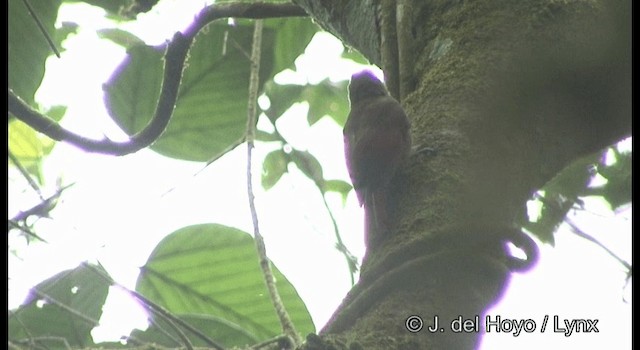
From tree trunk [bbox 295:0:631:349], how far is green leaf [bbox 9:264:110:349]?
81 cm

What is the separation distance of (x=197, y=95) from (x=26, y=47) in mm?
515

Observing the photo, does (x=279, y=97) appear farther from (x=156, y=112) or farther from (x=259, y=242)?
(x=259, y=242)

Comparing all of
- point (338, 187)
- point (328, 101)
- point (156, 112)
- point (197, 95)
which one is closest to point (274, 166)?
point (338, 187)

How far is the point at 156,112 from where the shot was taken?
6.61 ft

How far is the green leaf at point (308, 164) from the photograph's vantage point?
137 inches

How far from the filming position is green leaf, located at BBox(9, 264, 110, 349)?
194 cm

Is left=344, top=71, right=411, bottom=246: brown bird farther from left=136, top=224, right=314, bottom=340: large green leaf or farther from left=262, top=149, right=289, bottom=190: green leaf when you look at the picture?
left=262, top=149, right=289, bottom=190: green leaf

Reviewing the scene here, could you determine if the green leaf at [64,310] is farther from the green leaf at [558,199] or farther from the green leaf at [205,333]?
the green leaf at [558,199]

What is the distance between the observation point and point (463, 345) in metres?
1.19

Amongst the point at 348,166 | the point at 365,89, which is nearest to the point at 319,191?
the point at 365,89

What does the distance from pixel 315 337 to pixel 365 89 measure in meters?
1.63

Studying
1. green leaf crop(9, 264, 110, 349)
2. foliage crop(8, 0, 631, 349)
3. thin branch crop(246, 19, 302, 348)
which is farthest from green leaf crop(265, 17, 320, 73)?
green leaf crop(9, 264, 110, 349)

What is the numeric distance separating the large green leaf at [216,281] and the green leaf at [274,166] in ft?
3.91
